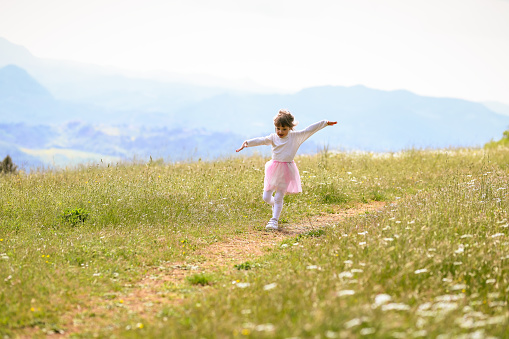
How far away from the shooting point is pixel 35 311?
521 centimetres

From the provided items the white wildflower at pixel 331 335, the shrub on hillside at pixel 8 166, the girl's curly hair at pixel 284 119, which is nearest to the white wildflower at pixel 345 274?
the white wildflower at pixel 331 335

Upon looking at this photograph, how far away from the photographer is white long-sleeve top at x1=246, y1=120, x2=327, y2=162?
9.47 metres

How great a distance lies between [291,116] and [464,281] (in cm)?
490

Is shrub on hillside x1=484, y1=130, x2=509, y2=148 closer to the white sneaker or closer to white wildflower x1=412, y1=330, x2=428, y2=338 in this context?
the white sneaker

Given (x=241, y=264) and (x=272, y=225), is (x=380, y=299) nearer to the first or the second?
(x=241, y=264)

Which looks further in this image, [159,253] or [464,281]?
[159,253]

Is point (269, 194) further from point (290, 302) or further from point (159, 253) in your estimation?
point (290, 302)

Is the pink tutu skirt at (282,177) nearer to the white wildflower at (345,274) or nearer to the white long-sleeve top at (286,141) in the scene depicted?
the white long-sleeve top at (286,141)

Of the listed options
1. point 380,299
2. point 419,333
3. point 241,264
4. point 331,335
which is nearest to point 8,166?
point 241,264

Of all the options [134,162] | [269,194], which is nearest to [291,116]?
[269,194]

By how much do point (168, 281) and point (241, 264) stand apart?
1.10 m

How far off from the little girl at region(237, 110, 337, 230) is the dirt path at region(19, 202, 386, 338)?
2.52 ft

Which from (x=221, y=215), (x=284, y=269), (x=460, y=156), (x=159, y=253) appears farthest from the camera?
(x=460, y=156)

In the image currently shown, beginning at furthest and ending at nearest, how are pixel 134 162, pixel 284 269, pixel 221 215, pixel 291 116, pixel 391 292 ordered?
pixel 134 162 < pixel 221 215 < pixel 291 116 < pixel 284 269 < pixel 391 292
